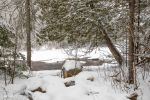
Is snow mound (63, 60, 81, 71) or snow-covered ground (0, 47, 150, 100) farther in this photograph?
snow mound (63, 60, 81, 71)

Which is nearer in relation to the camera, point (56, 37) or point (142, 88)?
point (142, 88)

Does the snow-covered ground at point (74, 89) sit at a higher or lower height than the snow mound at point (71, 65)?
lower

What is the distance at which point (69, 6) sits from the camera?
11.5m

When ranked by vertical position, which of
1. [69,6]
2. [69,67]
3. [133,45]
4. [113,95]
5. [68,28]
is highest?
[69,6]

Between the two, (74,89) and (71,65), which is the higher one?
(71,65)

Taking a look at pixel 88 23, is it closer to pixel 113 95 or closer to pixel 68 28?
pixel 68 28

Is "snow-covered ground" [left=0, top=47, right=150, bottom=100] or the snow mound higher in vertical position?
the snow mound

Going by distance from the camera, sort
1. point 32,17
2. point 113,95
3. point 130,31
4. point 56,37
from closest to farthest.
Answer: point 113,95 → point 130,31 → point 56,37 → point 32,17

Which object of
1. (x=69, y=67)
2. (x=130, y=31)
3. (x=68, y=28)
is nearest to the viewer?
(x=130, y=31)

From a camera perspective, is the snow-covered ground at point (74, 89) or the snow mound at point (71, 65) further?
the snow mound at point (71, 65)

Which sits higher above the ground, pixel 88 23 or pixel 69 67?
pixel 88 23

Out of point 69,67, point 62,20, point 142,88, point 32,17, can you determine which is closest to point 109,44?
point 62,20

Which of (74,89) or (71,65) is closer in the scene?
(74,89)

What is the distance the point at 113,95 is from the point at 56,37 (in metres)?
5.48
